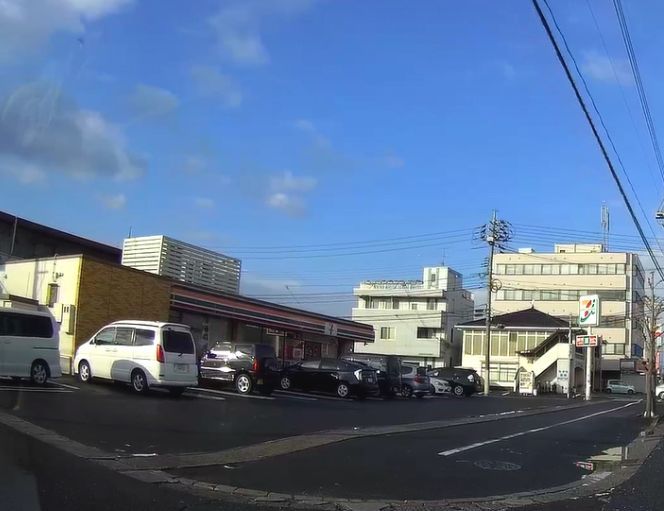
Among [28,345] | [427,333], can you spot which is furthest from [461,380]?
[427,333]

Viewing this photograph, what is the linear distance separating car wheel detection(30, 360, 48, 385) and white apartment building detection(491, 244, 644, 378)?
77.8 metres

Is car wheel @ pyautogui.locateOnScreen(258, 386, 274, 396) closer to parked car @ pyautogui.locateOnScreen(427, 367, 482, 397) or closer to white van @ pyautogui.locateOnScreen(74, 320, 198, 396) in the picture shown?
white van @ pyautogui.locateOnScreen(74, 320, 198, 396)

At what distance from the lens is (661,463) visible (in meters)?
11.4

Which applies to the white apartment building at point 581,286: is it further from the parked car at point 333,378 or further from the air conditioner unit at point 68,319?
the air conditioner unit at point 68,319

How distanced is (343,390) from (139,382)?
9.36 m

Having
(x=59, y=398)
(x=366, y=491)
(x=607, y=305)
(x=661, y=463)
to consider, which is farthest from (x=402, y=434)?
(x=607, y=305)

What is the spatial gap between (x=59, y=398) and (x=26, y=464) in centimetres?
713

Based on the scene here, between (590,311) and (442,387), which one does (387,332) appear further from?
(442,387)

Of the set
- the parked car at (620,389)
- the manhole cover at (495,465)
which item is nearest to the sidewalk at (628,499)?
the manhole cover at (495,465)

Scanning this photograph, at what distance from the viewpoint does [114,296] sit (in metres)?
23.9

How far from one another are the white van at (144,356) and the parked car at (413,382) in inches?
577

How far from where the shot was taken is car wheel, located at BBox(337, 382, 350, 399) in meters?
25.2

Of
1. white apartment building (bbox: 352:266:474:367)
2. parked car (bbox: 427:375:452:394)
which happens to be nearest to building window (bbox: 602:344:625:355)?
white apartment building (bbox: 352:266:474:367)

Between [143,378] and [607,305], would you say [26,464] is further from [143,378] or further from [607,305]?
[607,305]
